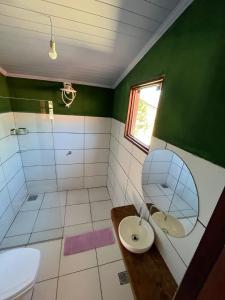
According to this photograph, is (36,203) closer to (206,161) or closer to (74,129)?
(74,129)

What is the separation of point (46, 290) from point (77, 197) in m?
1.29

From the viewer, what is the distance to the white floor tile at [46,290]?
126cm

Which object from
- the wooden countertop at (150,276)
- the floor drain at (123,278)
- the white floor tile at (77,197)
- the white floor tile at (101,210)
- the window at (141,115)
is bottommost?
the white floor tile at (101,210)

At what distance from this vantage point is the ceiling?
89 centimetres

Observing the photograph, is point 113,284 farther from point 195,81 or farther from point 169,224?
point 195,81

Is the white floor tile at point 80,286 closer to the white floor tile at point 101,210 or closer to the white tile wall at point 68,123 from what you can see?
the white floor tile at point 101,210

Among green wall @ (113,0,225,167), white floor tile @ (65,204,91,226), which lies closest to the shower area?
white floor tile @ (65,204,91,226)

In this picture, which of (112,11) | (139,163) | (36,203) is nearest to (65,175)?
(36,203)

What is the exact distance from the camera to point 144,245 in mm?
1068

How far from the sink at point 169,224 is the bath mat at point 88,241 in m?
0.98

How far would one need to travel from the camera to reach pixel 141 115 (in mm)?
1610

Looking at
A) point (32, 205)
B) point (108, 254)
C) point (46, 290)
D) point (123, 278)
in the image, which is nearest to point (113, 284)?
point (123, 278)

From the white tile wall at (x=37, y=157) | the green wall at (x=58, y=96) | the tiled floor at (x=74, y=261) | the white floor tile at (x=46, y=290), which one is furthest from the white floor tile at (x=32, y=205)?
the green wall at (x=58, y=96)

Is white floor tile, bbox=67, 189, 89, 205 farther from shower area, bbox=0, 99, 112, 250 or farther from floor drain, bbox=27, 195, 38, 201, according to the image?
floor drain, bbox=27, 195, 38, 201
